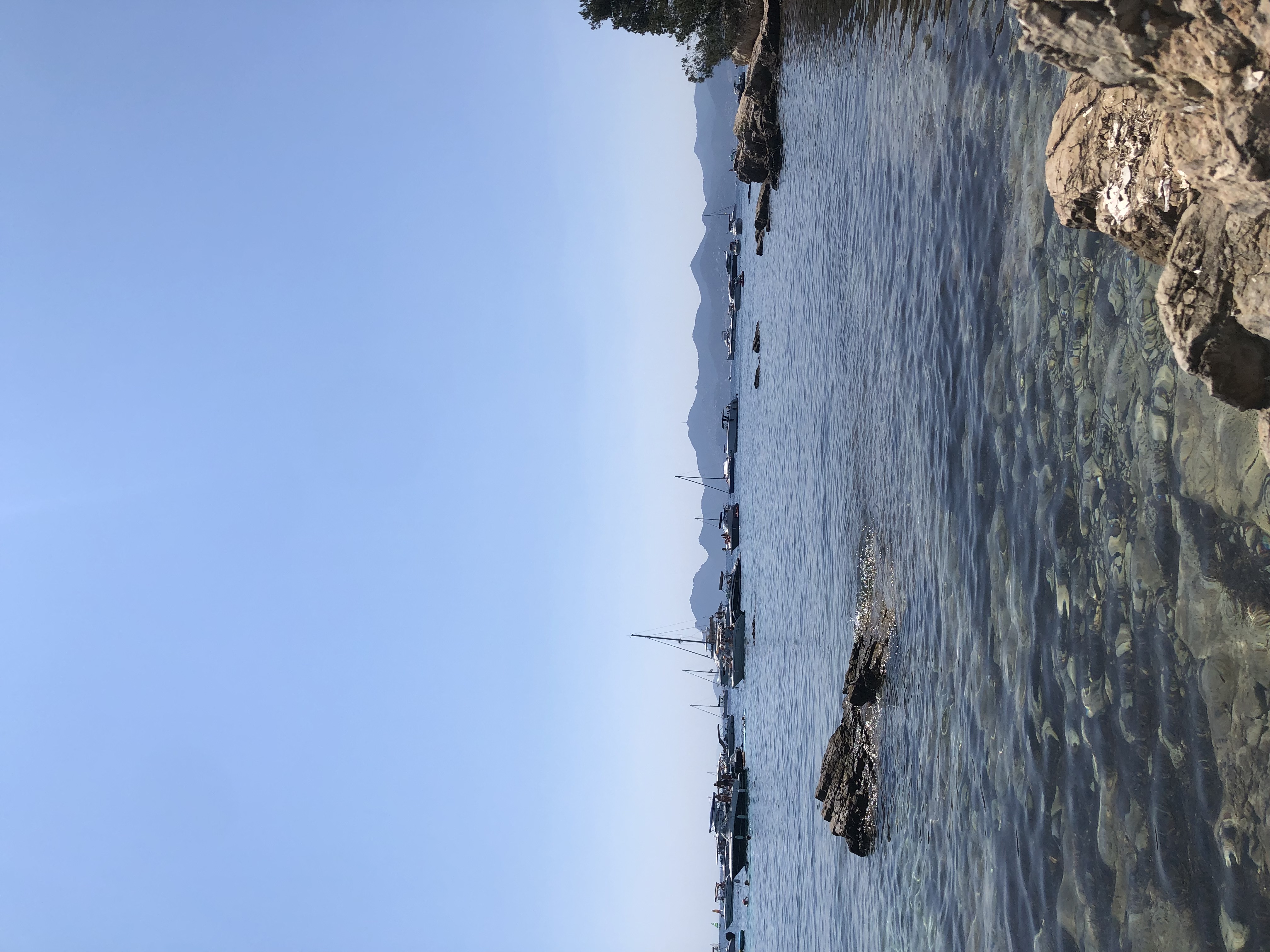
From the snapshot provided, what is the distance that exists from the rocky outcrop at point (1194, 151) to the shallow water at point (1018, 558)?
2.14 m

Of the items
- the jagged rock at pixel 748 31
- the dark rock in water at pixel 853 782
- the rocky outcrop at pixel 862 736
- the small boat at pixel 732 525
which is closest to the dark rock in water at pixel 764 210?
the jagged rock at pixel 748 31

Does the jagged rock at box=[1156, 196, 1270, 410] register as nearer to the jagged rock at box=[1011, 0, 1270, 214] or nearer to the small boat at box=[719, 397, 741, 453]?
the jagged rock at box=[1011, 0, 1270, 214]

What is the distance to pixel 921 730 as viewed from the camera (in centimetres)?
1625

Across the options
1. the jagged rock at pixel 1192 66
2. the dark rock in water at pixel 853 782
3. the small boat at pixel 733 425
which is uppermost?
the small boat at pixel 733 425

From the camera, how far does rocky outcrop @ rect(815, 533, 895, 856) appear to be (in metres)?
19.2

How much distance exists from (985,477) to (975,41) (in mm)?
8693

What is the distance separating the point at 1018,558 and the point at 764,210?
38.3m

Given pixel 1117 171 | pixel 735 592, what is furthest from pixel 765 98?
pixel 1117 171

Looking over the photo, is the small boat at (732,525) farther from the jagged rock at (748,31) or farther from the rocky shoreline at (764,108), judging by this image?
the jagged rock at (748,31)

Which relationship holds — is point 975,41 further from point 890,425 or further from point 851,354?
point 851,354

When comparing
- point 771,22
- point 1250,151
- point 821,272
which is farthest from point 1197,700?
point 771,22

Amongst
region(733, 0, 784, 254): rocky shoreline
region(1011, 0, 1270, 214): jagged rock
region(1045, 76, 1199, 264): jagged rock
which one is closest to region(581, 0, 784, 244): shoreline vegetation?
region(733, 0, 784, 254): rocky shoreline

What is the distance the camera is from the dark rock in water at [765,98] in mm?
40188

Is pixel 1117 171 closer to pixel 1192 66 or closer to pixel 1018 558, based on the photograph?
pixel 1192 66
